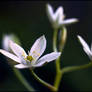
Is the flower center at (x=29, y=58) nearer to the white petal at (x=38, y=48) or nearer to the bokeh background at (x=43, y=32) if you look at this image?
the white petal at (x=38, y=48)

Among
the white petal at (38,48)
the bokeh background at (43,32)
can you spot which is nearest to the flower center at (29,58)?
the white petal at (38,48)

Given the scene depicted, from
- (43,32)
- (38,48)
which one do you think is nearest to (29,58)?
(38,48)

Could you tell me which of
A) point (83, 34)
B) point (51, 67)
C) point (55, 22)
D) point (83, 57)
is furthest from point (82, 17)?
point (55, 22)

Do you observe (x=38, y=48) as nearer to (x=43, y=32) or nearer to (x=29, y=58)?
(x=29, y=58)

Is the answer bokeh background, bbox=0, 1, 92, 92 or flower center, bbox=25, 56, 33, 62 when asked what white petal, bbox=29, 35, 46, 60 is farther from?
bokeh background, bbox=0, 1, 92, 92

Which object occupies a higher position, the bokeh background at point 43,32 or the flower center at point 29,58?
the flower center at point 29,58

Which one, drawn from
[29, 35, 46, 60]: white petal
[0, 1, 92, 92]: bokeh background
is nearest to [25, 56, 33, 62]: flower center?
[29, 35, 46, 60]: white petal

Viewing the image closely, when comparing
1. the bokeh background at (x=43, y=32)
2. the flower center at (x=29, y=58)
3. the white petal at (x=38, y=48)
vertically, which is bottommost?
the bokeh background at (x=43, y=32)

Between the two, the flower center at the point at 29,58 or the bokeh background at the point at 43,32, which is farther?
the bokeh background at the point at 43,32

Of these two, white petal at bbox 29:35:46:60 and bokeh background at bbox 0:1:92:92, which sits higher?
white petal at bbox 29:35:46:60
